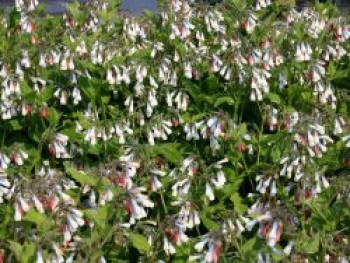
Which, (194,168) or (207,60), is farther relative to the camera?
(207,60)

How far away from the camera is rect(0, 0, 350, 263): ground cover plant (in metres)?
3.25

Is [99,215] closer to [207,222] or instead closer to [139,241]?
[139,241]

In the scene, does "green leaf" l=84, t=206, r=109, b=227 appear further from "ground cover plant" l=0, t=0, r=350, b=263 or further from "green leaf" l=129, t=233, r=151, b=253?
"green leaf" l=129, t=233, r=151, b=253

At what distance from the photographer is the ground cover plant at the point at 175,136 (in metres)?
3.25

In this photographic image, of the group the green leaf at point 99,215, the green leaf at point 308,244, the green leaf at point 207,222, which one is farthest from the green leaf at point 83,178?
the green leaf at point 308,244

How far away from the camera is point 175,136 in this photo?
4496mm

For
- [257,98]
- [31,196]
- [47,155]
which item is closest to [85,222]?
[31,196]

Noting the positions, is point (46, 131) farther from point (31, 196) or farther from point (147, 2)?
point (147, 2)

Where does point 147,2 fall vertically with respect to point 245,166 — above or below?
above

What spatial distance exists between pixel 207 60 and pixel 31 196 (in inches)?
67.7

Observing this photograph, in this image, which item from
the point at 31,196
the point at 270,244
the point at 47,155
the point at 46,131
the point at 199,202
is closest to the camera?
the point at 270,244

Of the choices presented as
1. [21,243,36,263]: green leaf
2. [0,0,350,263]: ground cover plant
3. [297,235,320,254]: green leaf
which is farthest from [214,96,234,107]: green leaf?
[21,243,36,263]: green leaf

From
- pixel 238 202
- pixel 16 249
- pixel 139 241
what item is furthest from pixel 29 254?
pixel 238 202

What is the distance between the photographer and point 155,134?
13.8 ft
